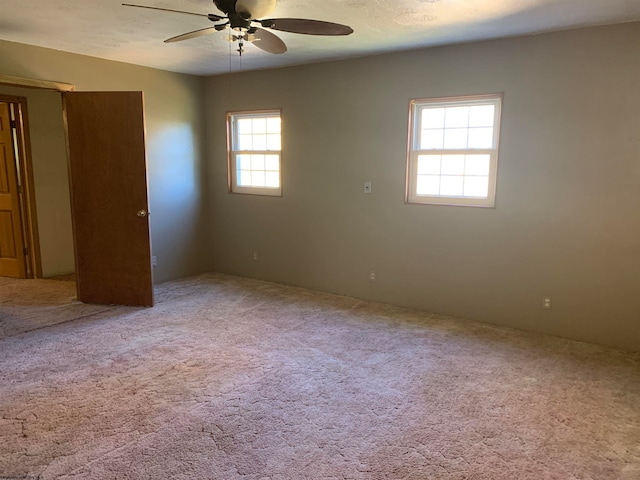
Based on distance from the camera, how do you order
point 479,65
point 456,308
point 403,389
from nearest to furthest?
point 403,389, point 479,65, point 456,308

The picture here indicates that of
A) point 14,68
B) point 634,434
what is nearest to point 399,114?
point 634,434

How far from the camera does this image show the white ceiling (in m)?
2.95

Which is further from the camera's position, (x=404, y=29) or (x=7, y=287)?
(x=7, y=287)

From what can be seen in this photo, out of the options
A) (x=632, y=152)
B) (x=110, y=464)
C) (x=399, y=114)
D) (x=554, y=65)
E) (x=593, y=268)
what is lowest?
(x=110, y=464)

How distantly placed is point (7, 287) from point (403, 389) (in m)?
4.80

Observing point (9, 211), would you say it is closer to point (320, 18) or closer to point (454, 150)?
point (320, 18)

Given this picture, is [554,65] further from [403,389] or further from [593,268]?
[403,389]

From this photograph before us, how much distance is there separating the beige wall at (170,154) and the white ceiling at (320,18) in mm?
371

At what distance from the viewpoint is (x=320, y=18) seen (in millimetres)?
3277

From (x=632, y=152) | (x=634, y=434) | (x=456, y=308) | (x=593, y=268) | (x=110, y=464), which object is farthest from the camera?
(x=456, y=308)

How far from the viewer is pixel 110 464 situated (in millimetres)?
2123

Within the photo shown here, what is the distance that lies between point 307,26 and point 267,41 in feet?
1.57

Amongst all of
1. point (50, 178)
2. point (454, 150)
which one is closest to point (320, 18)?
point (454, 150)

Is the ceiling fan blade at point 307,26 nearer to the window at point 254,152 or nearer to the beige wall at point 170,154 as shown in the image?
the window at point 254,152
